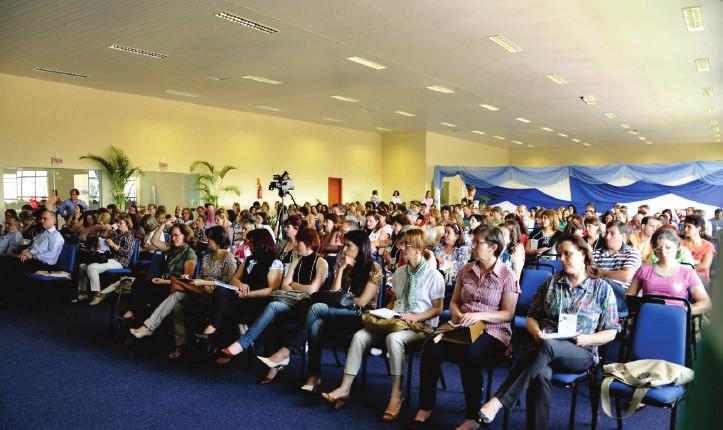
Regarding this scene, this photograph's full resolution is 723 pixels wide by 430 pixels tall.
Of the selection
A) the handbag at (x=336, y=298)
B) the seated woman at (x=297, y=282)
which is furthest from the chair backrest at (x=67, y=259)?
the handbag at (x=336, y=298)

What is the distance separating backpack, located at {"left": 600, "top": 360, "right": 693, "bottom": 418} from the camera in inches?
115

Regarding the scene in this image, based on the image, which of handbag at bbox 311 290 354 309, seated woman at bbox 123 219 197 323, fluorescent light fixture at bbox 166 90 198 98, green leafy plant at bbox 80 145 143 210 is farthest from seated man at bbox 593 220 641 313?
green leafy plant at bbox 80 145 143 210

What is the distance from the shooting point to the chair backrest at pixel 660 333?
312 cm

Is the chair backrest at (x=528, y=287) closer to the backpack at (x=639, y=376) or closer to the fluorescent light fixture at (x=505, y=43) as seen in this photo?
the backpack at (x=639, y=376)

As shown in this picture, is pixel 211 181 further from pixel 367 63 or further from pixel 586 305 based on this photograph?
pixel 586 305

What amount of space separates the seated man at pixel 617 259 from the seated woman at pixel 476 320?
180 cm

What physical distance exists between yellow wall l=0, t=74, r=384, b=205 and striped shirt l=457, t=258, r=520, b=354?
1144cm

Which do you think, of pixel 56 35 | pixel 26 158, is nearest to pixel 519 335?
pixel 56 35

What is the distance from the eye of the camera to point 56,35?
8555 mm

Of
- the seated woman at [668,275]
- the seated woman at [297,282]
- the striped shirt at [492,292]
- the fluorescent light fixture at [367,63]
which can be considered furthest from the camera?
the fluorescent light fixture at [367,63]

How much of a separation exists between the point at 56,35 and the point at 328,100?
7225mm

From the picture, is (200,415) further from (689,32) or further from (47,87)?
(47,87)

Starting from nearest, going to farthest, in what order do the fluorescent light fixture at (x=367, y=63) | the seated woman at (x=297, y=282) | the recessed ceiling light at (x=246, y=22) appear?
the seated woman at (x=297, y=282), the recessed ceiling light at (x=246, y=22), the fluorescent light fixture at (x=367, y=63)

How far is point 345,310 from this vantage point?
4336 mm
